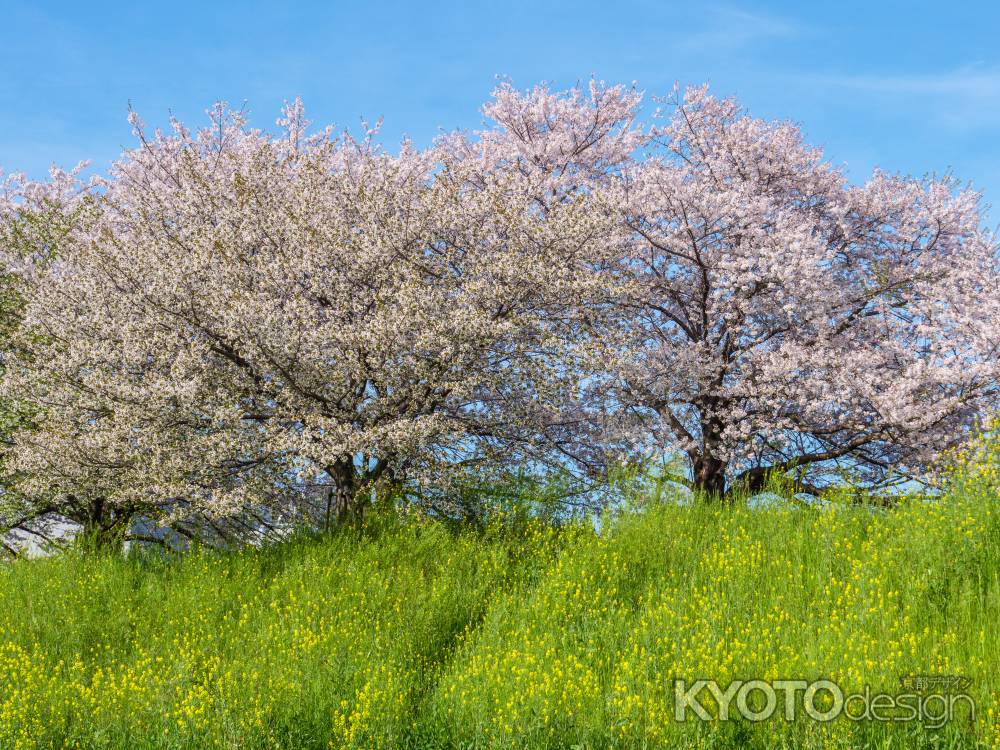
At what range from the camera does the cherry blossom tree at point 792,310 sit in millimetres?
16641

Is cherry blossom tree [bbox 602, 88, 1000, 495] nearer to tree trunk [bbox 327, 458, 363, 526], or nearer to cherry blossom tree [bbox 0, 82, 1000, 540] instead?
cherry blossom tree [bbox 0, 82, 1000, 540]

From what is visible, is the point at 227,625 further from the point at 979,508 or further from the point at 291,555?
the point at 979,508

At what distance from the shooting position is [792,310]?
17594 millimetres

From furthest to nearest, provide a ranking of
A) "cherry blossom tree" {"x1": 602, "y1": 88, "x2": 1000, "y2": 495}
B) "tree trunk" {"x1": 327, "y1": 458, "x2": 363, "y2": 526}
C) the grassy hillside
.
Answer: "cherry blossom tree" {"x1": 602, "y1": 88, "x2": 1000, "y2": 495}
"tree trunk" {"x1": 327, "y1": 458, "x2": 363, "y2": 526}
the grassy hillside

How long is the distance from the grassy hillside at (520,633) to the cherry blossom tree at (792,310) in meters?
5.38

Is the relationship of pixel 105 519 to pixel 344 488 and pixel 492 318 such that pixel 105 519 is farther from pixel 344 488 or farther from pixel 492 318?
pixel 492 318

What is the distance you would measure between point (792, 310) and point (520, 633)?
437 inches

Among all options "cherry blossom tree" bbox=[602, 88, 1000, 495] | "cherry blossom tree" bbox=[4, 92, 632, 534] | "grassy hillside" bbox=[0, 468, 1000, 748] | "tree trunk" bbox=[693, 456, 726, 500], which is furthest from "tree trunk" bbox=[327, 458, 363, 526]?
"tree trunk" bbox=[693, 456, 726, 500]

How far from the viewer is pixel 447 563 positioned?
37.7 feet

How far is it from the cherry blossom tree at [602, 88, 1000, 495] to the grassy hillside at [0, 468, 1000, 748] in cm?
538

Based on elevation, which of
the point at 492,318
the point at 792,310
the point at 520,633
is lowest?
the point at 520,633

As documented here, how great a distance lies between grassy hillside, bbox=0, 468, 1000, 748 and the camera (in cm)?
729

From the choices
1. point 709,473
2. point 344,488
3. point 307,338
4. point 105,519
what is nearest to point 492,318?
point 307,338

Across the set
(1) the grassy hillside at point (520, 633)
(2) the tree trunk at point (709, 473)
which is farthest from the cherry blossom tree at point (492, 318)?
(1) the grassy hillside at point (520, 633)
